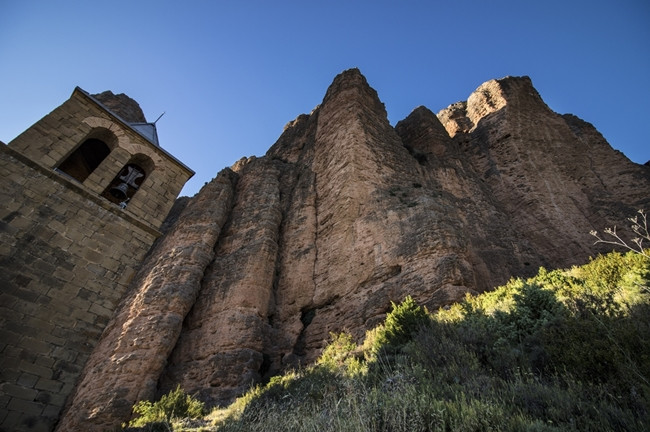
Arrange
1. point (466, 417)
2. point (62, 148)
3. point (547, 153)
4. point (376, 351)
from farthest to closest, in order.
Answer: point (547, 153) < point (62, 148) < point (376, 351) < point (466, 417)

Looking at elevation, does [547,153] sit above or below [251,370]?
above

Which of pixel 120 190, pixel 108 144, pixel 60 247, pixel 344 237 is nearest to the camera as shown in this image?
pixel 60 247

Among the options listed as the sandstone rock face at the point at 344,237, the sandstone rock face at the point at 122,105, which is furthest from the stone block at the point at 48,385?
the sandstone rock face at the point at 122,105

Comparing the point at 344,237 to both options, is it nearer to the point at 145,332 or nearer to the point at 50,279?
the point at 145,332

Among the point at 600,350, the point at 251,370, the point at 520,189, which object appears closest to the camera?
the point at 600,350

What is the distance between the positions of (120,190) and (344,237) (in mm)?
7882

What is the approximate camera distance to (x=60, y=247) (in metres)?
7.49

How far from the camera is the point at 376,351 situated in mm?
7156

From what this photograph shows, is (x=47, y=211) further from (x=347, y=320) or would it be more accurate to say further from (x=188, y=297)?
(x=347, y=320)

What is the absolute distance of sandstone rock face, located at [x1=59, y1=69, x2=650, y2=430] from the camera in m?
10.4

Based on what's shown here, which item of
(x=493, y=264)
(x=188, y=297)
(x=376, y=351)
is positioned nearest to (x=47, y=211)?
(x=188, y=297)

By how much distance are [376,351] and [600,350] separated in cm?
387

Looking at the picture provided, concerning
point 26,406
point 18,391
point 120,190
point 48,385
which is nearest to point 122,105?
point 120,190

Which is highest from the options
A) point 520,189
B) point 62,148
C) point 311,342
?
point 520,189
